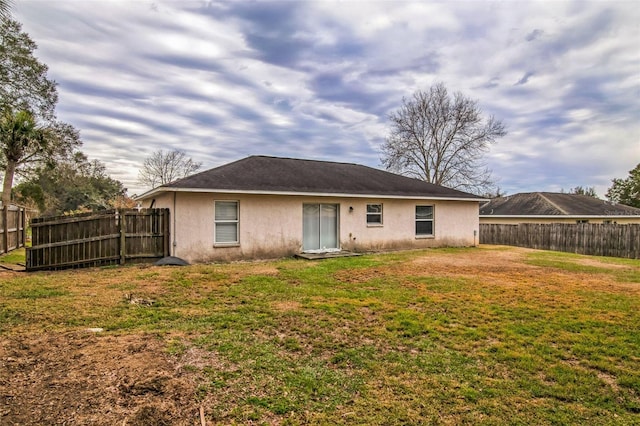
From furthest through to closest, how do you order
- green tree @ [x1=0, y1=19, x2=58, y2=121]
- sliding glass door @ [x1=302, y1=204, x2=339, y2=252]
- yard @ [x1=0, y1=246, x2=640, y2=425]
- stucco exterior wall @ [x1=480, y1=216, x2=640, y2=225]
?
stucco exterior wall @ [x1=480, y1=216, x2=640, y2=225]
green tree @ [x1=0, y1=19, x2=58, y2=121]
sliding glass door @ [x1=302, y1=204, x2=339, y2=252]
yard @ [x1=0, y1=246, x2=640, y2=425]

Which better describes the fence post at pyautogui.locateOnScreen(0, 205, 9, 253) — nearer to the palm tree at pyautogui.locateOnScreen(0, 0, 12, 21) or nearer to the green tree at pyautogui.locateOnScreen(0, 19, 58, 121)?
the green tree at pyautogui.locateOnScreen(0, 19, 58, 121)

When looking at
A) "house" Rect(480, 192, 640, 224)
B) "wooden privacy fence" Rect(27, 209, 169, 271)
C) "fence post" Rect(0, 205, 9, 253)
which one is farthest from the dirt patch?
"house" Rect(480, 192, 640, 224)

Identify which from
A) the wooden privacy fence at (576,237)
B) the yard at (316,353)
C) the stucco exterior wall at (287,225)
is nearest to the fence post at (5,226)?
the stucco exterior wall at (287,225)

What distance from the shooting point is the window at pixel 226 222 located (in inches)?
458

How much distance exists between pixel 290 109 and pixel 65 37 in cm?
1009

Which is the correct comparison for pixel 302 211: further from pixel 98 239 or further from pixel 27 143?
pixel 27 143

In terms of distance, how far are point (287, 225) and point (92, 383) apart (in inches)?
381

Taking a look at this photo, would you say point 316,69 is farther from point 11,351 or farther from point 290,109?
point 11,351

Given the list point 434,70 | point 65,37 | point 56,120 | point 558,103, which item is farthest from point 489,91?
point 56,120

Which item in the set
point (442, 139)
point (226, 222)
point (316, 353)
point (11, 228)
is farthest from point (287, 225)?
point (442, 139)

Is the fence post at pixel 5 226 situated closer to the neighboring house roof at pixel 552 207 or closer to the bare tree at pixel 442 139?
the bare tree at pixel 442 139

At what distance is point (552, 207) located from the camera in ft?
77.3

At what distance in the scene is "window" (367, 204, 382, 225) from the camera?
14.5 m

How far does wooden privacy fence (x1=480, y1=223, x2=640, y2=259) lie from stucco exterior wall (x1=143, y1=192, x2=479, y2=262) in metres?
4.61
